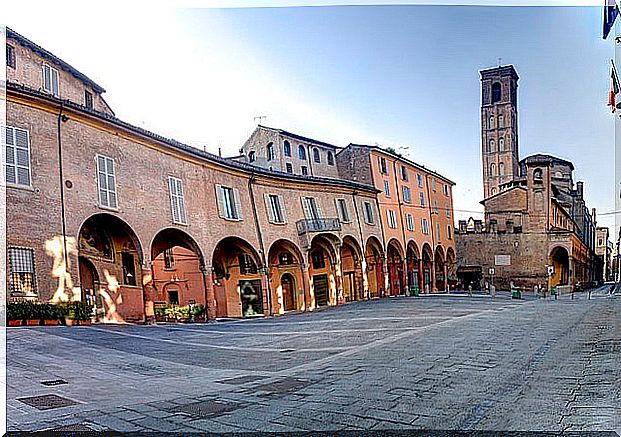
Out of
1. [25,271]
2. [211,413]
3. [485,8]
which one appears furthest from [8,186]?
[485,8]

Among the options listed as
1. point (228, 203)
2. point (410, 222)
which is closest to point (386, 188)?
point (410, 222)

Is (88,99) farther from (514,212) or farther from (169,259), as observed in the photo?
(514,212)

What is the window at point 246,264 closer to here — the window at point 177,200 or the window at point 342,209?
the window at point 177,200

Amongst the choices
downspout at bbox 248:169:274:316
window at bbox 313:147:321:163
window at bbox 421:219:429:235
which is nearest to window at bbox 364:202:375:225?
window at bbox 421:219:429:235

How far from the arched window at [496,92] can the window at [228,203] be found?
1.69m

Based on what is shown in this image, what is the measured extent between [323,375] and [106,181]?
1.74 m

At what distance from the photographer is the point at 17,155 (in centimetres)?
286

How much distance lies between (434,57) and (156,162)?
1.85 meters

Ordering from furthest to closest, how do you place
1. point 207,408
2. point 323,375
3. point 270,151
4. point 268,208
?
point 268,208 → point 270,151 → point 323,375 → point 207,408

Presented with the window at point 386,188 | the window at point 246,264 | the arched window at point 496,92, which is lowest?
the window at point 246,264

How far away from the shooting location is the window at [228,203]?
3604mm

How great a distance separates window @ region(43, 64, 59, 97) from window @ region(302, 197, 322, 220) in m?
1.61

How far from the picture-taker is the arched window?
3109mm

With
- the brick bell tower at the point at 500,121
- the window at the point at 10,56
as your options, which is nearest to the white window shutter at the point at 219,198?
the window at the point at 10,56
